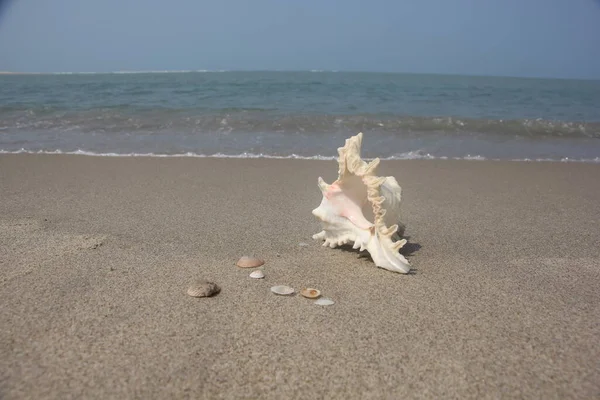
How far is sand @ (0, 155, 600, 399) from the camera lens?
1537mm

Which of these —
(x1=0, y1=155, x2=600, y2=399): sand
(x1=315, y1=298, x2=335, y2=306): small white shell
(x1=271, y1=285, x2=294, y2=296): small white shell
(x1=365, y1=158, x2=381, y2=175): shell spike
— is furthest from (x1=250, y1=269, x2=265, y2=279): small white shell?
(x1=365, y1=158, x2=381, y2=175): shell spike

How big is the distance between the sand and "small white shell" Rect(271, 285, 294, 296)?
0.03 metres

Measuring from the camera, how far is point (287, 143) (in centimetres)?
776

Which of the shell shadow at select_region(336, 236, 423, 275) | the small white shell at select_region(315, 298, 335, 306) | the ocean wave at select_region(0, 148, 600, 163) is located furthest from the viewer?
the ocean wave at select_region(0, 148, 600, 163)

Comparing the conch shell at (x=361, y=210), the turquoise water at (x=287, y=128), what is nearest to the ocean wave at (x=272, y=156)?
the turquoise water at (x=287, y=128)

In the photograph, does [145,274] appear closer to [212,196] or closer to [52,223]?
[52,223]

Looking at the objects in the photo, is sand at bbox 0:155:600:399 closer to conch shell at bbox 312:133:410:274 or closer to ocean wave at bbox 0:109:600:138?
conch shell at bbox 312:133:410:274

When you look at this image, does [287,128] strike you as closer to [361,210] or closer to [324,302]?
[361,210]

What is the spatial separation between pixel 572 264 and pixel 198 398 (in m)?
2.24

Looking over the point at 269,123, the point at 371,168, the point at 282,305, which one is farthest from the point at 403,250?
the point at 269,123

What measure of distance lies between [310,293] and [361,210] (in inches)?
26.6

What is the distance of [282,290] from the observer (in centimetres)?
220

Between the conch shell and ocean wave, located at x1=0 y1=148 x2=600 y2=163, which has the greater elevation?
the conch shell

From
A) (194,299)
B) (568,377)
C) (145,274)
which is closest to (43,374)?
(194,299)
